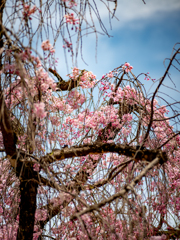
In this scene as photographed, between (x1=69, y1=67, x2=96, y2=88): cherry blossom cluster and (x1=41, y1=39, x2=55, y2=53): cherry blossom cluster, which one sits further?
(x1=69, y1=67, x2=96, y2=88): cherry blossom cluster

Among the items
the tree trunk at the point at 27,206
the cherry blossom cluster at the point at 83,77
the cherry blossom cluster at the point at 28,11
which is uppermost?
the cherry blossom cluster at the point at 83,77

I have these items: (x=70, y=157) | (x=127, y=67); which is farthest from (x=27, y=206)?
(x=127, y=67)

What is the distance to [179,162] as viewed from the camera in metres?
2.61

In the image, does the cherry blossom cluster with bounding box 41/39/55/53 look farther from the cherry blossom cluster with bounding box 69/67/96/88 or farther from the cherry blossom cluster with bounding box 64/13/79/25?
the cherry blossom cluster with bounding box 69/67/96/88

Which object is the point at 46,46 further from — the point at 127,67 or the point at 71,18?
the point at 127,67

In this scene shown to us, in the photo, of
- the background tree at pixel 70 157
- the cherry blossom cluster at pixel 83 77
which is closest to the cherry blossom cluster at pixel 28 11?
the background tree at pixel 70 157

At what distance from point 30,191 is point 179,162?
1.66 m

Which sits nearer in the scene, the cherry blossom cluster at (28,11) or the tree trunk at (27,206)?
the cherry blossom cluster at (28,11)

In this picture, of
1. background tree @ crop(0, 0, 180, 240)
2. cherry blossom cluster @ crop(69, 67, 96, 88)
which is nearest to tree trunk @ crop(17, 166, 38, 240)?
background tree @ crop(0, 0, 180, 240)

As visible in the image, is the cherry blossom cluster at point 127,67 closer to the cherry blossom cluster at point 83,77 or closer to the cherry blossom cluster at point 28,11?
the cherry blossom cluster at point 83,77

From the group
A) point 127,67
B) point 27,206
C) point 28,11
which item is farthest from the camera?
point 127,67

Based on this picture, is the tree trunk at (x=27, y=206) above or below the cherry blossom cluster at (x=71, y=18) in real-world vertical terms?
below

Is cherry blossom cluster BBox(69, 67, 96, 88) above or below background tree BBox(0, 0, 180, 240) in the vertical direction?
above

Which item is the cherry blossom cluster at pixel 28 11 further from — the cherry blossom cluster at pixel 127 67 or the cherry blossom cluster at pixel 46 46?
the cherry blossom cluster at pixel 127 67
